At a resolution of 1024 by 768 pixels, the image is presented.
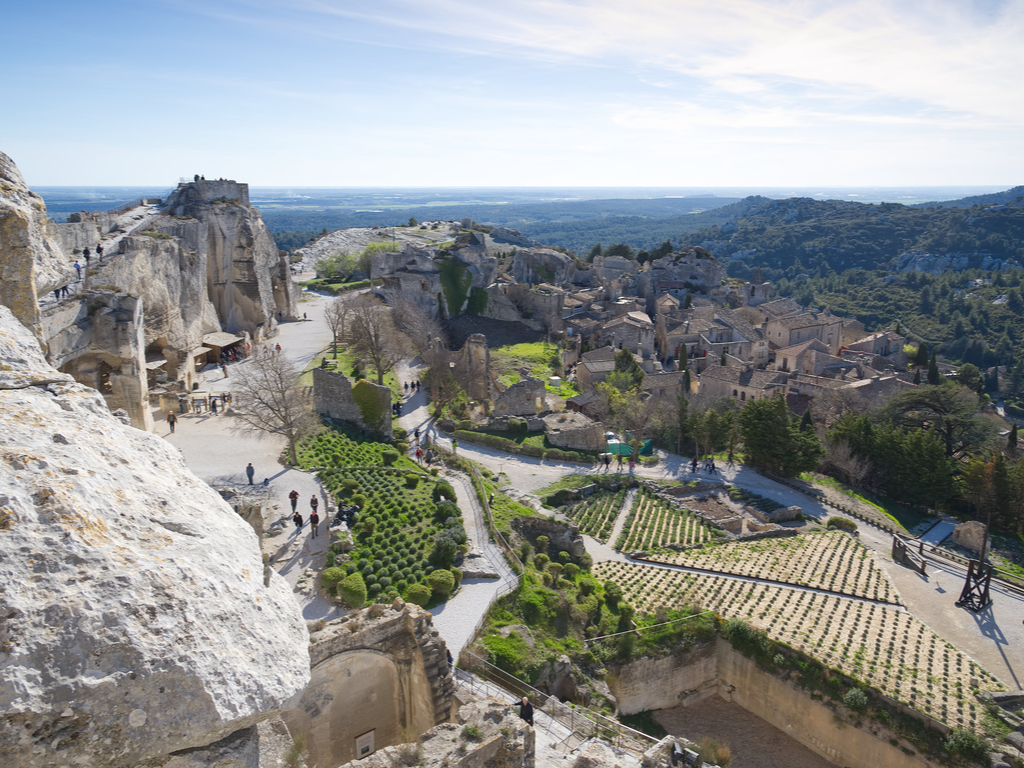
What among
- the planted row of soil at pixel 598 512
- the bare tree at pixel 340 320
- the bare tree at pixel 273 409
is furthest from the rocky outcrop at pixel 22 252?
the bare tree at pixel 340 320

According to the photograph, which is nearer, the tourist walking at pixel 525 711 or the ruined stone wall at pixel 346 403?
the tourist walking at pixel 525 711

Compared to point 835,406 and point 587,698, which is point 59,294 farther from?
point 835,406

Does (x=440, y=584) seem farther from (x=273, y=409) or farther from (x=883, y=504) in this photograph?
(x=883, y=504)

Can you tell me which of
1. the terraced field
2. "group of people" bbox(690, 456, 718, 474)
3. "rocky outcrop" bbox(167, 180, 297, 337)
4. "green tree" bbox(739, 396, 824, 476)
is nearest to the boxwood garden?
the terraced field

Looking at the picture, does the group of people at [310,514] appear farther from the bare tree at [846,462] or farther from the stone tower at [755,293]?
the stone tower at [755,293]

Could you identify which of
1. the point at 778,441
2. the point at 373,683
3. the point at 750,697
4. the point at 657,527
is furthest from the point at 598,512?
the point at 373,683

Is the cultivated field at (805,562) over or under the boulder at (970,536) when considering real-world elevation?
over

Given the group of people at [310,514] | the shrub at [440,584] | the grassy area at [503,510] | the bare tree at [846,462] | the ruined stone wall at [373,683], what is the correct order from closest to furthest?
the ruined stone wall at [373,683] < the shrub at [440,584] < the group of people at [310,514] < the grassy area at [503,510] < the bare tree at [846,462]
